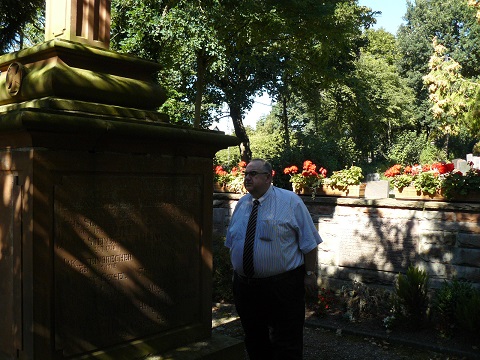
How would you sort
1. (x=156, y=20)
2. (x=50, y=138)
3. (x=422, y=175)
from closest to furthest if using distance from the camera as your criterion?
(x=50, y=138), (x=422, y=175), (x=156, y=20)

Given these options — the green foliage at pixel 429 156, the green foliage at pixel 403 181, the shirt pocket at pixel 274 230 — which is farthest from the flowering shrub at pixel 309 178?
the green foliage at pixel 429 156

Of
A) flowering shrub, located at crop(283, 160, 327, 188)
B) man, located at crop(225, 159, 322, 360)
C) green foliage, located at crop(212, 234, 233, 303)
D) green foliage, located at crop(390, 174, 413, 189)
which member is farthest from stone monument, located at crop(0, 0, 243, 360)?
flowering shrub, located at crop(283, 160, 327, 188)

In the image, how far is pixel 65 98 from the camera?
3.40 meters

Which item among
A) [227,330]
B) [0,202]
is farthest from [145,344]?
[227,330]

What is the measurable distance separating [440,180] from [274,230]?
4230 mm

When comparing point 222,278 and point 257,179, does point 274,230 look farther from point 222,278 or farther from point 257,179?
point 222,278

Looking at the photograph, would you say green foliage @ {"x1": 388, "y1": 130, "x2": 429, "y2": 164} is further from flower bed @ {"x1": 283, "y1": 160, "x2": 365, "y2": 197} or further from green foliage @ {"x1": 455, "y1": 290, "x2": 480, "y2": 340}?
green foliage @ {"x1": 455, "y1": 290, "x2": 480, "y2": 340}

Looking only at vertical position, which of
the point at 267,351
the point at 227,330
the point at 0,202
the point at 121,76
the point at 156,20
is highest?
the point at 156,20

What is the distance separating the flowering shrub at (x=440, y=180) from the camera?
690 cm

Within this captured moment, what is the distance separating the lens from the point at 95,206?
338 cm

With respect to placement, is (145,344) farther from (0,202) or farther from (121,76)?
(121,76)

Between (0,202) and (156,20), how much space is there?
10.4m

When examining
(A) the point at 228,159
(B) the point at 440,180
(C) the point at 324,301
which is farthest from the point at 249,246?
(A) the point at 228,159

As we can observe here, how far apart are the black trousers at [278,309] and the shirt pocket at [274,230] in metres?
0.29
